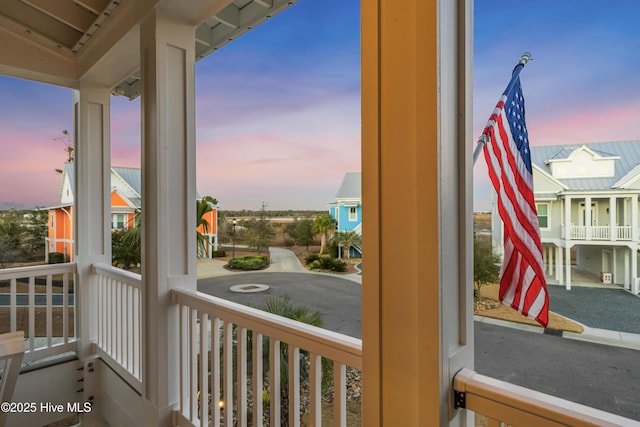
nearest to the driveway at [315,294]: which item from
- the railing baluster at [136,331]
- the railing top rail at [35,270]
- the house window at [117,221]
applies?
the railing baluster at [136,331]

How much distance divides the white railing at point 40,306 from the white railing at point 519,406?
3457mm

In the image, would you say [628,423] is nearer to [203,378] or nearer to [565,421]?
[565,421]

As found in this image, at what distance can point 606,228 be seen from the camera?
0.68 m

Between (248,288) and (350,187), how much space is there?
2.63 ft

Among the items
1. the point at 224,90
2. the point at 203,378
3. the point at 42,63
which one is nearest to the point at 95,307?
the point at 203,378

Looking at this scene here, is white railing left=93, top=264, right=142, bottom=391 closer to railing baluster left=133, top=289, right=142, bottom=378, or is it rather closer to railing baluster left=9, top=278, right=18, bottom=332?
railing baluster left=133, top=289, right=142, bottom=378

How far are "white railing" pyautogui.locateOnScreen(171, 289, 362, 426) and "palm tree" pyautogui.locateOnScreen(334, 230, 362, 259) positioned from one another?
1.04ft

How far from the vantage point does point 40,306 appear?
9.93 feet

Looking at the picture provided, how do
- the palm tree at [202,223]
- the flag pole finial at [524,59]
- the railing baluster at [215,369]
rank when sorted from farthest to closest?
the palm tree at [202,223]
the railing baluster at [215,369]
the flag pole finial at [524,59]

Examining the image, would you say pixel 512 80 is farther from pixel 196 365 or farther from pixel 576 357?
pixel 196 365

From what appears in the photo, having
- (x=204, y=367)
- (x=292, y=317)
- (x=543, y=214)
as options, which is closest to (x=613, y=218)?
(x=543, y=214)

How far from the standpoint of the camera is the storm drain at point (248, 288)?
158 cm

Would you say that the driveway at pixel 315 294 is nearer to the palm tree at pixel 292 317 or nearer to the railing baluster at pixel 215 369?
the palm tree at pixel 292 317

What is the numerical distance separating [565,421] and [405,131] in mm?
746
